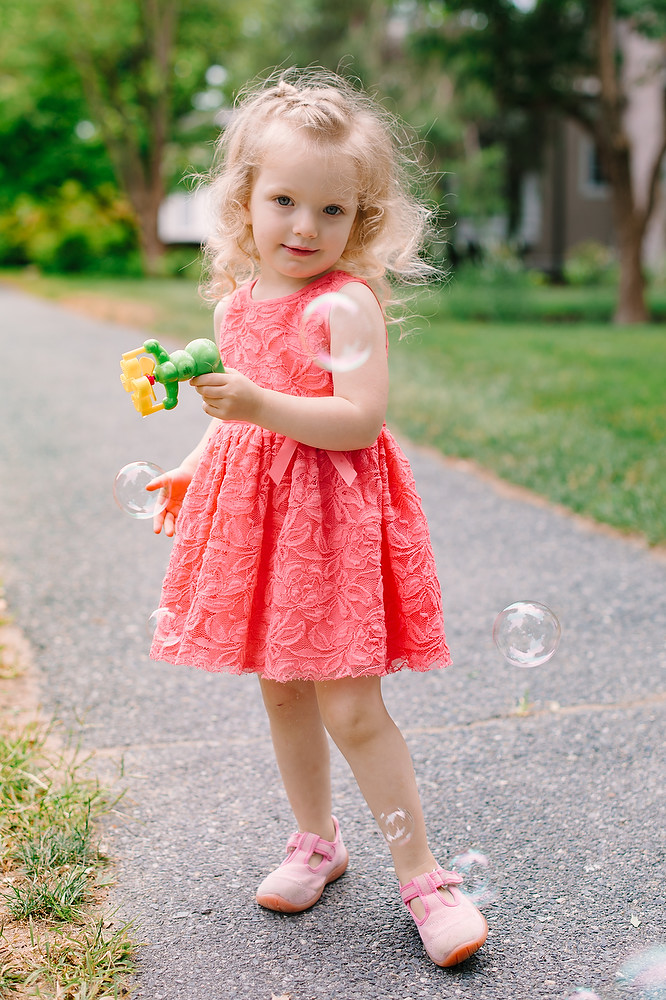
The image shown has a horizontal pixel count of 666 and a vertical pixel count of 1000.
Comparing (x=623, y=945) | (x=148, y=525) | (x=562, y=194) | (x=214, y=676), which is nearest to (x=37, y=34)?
(x=562, y=194)

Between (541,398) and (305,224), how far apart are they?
5.71 m

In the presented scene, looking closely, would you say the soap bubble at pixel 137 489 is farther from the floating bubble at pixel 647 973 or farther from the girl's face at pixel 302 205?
the floating bubble at pixel 647 973

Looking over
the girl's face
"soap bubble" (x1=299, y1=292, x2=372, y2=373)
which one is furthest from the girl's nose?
"soap bubble" (x1=299, y1=292, x2=372, y2=373)

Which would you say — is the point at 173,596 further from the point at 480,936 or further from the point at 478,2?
the point at 478,2

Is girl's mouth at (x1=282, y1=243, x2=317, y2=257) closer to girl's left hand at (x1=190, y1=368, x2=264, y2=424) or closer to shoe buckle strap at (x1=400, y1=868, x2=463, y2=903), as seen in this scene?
girl's left hand at (x1=190, y1=368, x2=264, y2=424)

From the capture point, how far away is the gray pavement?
1868 millimetres

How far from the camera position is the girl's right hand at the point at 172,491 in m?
2.08

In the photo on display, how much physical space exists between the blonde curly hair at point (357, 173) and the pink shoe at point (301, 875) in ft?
3.70

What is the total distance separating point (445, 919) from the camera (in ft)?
6.08

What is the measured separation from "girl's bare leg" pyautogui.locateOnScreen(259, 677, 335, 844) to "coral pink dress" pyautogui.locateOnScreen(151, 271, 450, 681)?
16 cm

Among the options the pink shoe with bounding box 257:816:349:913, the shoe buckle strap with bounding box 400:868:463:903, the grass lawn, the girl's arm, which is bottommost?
the grass lawn

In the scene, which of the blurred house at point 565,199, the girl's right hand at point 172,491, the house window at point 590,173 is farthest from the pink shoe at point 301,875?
the house window at point 590,173

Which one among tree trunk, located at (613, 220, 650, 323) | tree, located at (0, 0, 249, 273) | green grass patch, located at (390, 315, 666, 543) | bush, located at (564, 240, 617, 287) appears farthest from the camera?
tree, located at (0, 0, 249, 273)

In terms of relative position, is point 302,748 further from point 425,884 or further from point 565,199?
point 565,199
